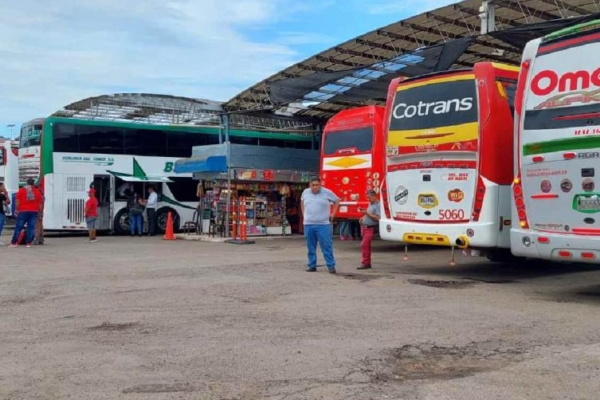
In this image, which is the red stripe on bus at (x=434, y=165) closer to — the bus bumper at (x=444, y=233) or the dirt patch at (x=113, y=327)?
the bus bumper at (x=444, y=233)

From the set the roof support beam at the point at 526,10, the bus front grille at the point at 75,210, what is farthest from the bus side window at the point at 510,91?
the bus front grille at the point at 75,210

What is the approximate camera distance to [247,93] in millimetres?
26562

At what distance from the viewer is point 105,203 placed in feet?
76.6

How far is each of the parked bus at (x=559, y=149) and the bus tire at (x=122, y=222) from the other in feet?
55.0

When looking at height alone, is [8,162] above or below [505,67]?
below

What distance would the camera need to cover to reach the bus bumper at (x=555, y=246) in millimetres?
8602

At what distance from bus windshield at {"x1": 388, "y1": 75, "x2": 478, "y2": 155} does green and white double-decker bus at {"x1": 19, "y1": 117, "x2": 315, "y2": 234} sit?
544 inches

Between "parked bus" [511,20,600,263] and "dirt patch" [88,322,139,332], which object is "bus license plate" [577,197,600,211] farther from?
"dirt patch" [88,322,139,332]

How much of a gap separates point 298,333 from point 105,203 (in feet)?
58.1

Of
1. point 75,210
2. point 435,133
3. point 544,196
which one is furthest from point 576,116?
point 75,210

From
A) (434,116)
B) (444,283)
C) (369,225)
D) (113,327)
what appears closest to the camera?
(113,327)

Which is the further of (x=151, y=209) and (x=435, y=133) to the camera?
(x=151, y=209)

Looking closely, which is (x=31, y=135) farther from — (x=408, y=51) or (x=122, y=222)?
(x=408, y=51)

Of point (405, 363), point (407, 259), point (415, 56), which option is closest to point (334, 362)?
point (405, 363)
